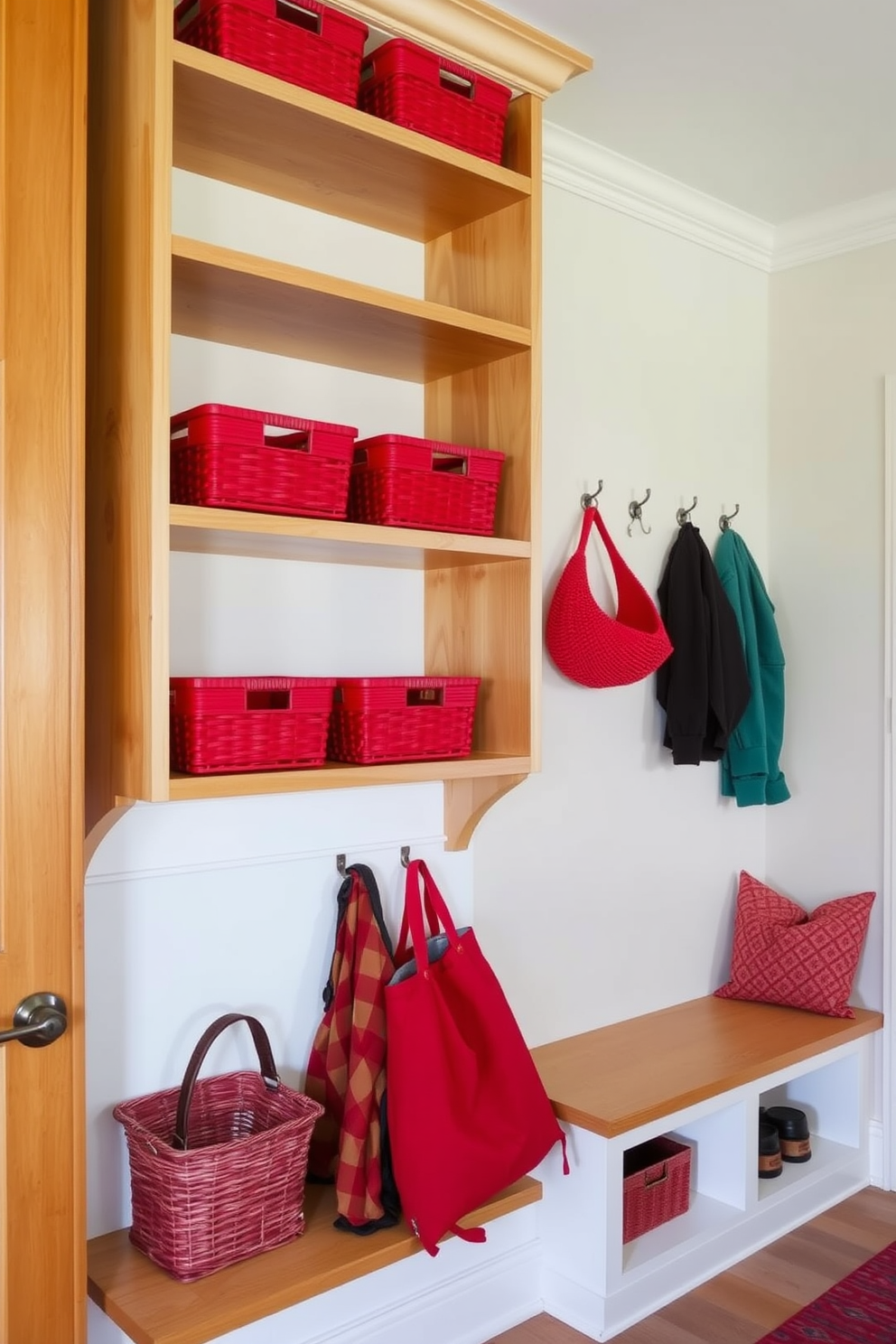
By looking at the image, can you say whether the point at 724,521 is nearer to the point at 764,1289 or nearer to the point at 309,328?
the point at 309,328

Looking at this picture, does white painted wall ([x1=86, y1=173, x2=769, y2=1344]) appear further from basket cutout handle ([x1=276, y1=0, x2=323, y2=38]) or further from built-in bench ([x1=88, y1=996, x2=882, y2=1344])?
basket cutout handle ([x1=276, y1=0, x2=323, y2=38])

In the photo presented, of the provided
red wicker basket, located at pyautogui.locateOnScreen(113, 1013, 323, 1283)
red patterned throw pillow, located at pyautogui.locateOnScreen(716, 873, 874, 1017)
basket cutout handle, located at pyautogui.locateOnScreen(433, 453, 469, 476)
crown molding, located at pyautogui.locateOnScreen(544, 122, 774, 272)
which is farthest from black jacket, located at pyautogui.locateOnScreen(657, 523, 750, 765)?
red wicker basket, located at pyautogui.locateOnScreen(113, 1013, 323, 1283)

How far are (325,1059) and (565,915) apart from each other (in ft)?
2.56

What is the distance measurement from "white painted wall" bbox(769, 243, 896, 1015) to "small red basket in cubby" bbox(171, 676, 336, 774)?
177 centimetres

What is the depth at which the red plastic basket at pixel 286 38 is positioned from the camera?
1.81 m

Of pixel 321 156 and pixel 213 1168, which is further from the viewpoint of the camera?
pixel 321 156

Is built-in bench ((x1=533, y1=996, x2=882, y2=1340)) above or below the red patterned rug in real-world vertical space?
above

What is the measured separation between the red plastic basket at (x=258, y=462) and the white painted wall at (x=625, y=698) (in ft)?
2.92

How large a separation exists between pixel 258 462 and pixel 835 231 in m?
2.09

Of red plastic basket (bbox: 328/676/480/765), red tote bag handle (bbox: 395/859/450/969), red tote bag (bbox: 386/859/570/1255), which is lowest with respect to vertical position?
red tote bag (bbox: 386/859/570/1255)

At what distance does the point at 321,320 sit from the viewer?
2012mm

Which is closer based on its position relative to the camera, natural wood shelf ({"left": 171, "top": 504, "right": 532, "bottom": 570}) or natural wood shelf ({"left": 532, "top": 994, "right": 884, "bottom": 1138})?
natural wood shelf ({"left": 171, "top": 504, "right": 532, "bottom": 570})

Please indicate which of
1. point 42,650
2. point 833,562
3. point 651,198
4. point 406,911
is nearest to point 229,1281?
point 406,911

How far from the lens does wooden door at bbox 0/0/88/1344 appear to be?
1.61 meters
